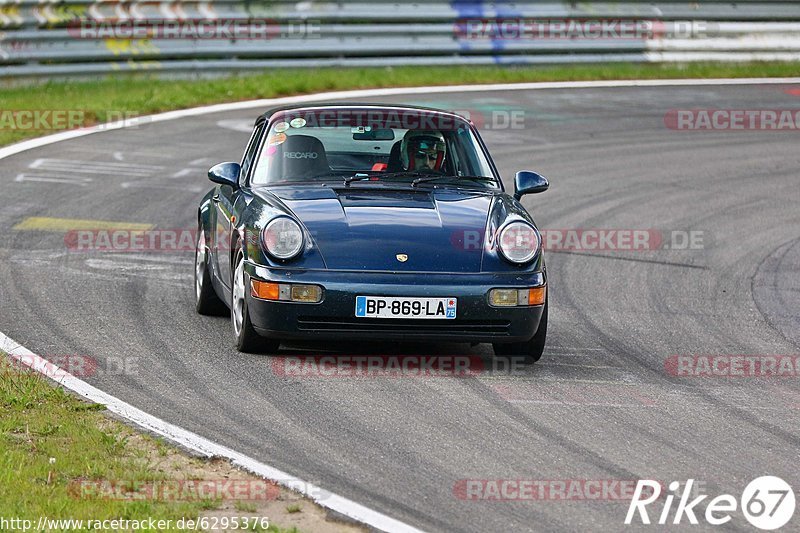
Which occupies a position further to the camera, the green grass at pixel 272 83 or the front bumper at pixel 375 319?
the green grass at pixel 272 83

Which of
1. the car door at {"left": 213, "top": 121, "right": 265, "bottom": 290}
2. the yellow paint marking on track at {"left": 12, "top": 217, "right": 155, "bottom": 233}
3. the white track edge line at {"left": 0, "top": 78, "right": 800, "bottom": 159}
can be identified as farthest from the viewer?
the white track edge line at {"left": 0, "top": 78, "right": 800, "bottom": 159}

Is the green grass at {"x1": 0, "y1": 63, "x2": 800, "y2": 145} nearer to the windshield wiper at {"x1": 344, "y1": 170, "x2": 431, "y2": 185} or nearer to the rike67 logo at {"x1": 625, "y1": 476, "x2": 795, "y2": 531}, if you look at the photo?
the windshield wiper at {"x1": 344, "y1": 170, "x2": 431, "y2": 185}

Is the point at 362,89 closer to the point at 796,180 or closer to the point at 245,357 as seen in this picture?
the point at 796,180

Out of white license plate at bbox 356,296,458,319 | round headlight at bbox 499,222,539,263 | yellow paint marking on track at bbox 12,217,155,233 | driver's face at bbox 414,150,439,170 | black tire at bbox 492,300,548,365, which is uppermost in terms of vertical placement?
driver's face at bbox 414,150,439,170

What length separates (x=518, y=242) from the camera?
297 inches

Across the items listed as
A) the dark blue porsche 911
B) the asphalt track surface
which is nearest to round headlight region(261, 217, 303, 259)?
the dark blue porsche 911

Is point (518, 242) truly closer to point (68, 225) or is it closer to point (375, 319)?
point (375, 319)

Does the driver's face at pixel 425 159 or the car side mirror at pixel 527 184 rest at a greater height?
the driver's face at pixel 425 159

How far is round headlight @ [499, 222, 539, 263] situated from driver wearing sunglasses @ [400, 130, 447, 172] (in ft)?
3.96

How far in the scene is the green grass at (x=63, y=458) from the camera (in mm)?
5055

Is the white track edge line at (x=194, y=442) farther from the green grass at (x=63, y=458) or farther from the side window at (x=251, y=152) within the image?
the side window at (x=251, y=152)

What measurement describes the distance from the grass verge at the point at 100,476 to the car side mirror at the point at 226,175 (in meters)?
2.22

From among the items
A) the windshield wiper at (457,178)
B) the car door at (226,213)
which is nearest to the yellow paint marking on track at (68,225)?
the car door at (226,213)

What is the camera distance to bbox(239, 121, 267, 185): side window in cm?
873
